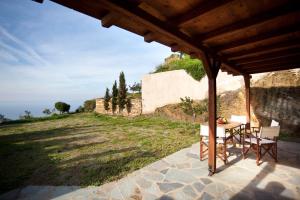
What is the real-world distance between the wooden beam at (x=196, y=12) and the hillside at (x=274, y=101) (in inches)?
301

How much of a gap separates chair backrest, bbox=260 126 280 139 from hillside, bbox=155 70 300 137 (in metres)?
4.19

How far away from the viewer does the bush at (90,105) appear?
75.3 feet

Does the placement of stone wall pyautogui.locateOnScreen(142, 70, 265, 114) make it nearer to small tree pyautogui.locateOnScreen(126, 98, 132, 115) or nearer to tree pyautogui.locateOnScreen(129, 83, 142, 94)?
small tree pyautogui.locateOnScreen(126, 98, 132, 115)

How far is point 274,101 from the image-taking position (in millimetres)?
8375

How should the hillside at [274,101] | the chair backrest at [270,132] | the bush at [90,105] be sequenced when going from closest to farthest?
1. the chair backrest at [270,132]
2. the hillside at [274,101]
3. the bush at [90,105]

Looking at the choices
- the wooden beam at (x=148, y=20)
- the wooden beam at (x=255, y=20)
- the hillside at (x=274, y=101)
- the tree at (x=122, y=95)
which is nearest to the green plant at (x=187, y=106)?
the hillside at (x=274, y=101)

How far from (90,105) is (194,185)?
69.3 ft

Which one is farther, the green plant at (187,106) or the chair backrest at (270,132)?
the green plant at (187,106)

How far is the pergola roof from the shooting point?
7.27ft

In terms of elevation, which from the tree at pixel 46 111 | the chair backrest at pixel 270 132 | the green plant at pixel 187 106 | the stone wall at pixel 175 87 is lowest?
the tree at pixel 46 111

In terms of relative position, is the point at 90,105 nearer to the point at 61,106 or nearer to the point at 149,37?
the point at 61,106

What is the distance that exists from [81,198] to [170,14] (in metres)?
3.30

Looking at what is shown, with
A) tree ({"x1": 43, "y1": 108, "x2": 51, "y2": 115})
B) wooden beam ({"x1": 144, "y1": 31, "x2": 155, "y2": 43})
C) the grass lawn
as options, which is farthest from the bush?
wooden beam ({"x1": 144, "y1": 31, "x2": 155, "y2": 43})

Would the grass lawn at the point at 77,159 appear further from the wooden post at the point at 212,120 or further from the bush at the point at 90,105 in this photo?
the bush at the point at 90,105
